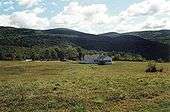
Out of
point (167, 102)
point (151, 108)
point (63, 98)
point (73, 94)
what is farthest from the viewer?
point (73, 94)

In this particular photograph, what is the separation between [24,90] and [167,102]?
2103cm

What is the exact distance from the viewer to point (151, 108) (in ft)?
111

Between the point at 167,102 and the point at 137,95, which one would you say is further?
the point at 137,95

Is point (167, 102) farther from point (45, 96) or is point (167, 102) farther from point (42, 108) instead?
point (45, 96)

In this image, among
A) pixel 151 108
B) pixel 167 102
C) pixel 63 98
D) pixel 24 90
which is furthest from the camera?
pixel 24 90

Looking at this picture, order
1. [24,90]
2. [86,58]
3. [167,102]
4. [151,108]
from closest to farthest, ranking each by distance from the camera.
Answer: [151,108]
[167,102]
[24,90]
[86,58]

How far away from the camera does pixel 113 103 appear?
37.8 meters

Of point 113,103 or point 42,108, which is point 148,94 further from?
point 42,108

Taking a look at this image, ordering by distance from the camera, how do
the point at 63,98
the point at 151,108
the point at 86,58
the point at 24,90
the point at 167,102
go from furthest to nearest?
the point at 86,58, the point at 24,90, the point at 63,98, the point at 167,102, the point at 151,108

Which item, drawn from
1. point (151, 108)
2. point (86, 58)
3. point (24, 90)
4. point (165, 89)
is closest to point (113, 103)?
point (151, 108)

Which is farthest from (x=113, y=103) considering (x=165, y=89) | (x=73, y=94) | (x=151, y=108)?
(x=165, y=89)

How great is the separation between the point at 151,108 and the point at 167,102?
3193 mm

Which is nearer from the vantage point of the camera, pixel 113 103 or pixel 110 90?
pixel 113 103

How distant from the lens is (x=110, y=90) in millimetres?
48000
